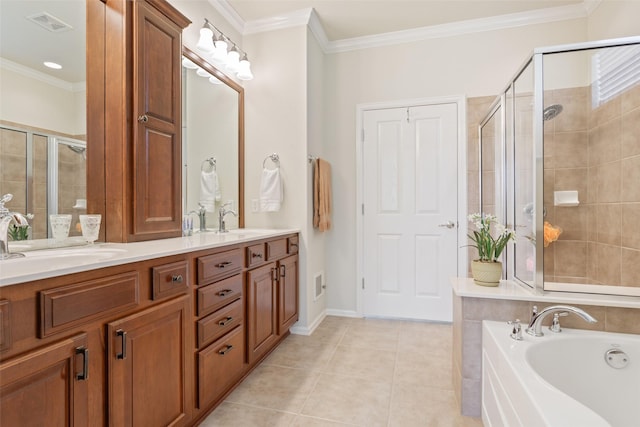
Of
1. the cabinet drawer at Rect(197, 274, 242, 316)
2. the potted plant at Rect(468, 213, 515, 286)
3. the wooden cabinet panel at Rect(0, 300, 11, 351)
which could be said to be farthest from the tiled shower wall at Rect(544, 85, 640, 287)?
Result: the wooden cabinet panel at Rect(0, 300, 11, 351)

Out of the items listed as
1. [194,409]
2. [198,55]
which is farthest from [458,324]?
[198,55]

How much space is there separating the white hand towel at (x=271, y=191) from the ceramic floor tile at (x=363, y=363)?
1212mm

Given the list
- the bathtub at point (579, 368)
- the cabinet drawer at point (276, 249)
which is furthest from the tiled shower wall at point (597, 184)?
the cabinet drawer at point (276, 249)

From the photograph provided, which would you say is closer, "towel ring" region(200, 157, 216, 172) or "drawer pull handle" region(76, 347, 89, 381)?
"drawer pull handle" region(76, 347, 89, 381)

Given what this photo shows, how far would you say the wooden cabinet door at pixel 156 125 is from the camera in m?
1.61

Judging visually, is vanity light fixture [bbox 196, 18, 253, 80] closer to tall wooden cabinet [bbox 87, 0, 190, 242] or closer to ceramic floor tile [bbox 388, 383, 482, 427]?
tall wooden cabinet [bbox 87, 0, 190, 242]

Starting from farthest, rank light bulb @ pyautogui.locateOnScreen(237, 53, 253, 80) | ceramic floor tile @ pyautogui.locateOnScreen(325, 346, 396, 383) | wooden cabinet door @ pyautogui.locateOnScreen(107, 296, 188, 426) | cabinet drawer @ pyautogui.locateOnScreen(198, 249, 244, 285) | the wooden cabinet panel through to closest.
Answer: light bulb @ pyautogui.locateOnScreen(237, 53, 253, 80) → ceramic floor tile @ pyautogui.locateOnScreen(325, 346, 396, 383) → cabinet drawer @ pyautogui.locateOnScreen(198, 249, 244, 285) → wooden cabinet door @ pyautogui.locateOnScreen(107, 296, 188, 426) → the wooden cabinet panel

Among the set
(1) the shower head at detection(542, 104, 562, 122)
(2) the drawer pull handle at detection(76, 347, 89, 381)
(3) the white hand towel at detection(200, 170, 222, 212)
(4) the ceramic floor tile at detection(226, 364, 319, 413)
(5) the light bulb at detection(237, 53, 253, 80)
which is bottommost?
(4) the ceramic floor tile at detection(226, 364, 319, 413)

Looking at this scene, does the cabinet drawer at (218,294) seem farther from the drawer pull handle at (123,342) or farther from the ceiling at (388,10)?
the ceiling at (388,10)

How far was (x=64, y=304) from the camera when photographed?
894 mm

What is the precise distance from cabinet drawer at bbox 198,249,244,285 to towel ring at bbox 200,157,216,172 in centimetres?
86

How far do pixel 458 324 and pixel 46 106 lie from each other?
2206 mm

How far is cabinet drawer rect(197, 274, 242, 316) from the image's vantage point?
4.91ft

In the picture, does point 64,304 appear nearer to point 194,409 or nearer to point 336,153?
point 194,409
